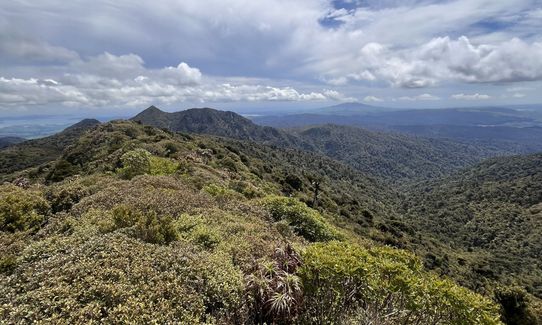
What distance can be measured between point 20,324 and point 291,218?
1122cm

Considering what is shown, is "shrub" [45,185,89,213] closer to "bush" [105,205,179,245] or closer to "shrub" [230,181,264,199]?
"bush" [105,205,179,245]

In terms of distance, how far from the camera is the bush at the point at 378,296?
691 cm

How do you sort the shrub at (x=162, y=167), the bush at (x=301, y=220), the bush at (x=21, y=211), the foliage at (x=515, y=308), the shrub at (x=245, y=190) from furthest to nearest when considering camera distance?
the shrub at (x=162, y=167)
the shrub at (x=245, y=190)
the foliage at (x=515, y=308)
the bush at (x=301, y=220)
the bush at (x=21, y=211)

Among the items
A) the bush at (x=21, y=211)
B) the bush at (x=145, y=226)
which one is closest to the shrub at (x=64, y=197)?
the bush at (x=21, y=211)

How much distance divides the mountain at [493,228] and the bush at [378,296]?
7635 cm

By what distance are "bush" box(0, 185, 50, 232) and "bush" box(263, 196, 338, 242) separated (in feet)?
27.9

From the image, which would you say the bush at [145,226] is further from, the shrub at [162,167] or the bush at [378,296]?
the shrub at [162,167]

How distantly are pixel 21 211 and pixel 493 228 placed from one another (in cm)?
16302

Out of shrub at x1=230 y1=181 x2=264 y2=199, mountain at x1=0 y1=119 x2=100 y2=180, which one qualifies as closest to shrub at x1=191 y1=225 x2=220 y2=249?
shrub at x1=230 y1=181 x2=264 y2=199

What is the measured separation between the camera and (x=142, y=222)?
9.08m

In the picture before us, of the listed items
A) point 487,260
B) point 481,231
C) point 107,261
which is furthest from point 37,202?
point 481,231

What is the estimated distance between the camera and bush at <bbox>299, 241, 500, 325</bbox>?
6915 mm

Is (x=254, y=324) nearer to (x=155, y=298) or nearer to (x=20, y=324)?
(x=155, y=298)

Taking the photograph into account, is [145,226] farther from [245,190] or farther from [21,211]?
[245,190]
